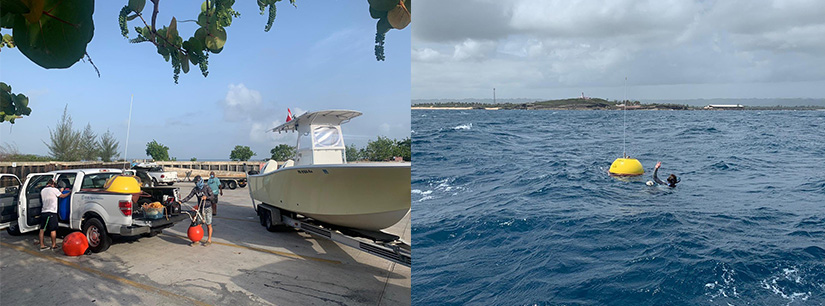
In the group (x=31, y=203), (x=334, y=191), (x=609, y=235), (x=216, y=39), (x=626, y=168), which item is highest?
(x=216, y=39)

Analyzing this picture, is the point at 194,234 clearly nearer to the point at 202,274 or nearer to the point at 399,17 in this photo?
the point at 202,274

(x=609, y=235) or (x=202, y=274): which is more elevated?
(x=202, y=274)

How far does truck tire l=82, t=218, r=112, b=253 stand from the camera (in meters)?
5.34

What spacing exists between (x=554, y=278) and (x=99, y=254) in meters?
6.18

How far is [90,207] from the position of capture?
5480 mm

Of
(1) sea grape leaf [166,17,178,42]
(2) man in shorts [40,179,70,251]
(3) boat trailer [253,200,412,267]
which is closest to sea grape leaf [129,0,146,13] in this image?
(1) sea grape leaf [166,17,178,42]

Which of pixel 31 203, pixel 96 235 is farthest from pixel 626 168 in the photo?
pixel 31 203

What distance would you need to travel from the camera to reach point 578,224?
9.88 meters

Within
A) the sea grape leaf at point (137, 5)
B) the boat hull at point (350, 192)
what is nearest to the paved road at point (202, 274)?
the boat hull at point (350, 192)

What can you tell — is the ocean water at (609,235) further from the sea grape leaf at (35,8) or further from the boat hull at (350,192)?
the sea grape leaf at (35,8)

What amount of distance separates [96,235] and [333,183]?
301cm

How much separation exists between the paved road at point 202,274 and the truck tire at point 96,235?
4.4 inches

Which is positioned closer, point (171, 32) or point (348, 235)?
point (171, 32)

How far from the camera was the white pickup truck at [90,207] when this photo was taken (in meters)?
5.34
